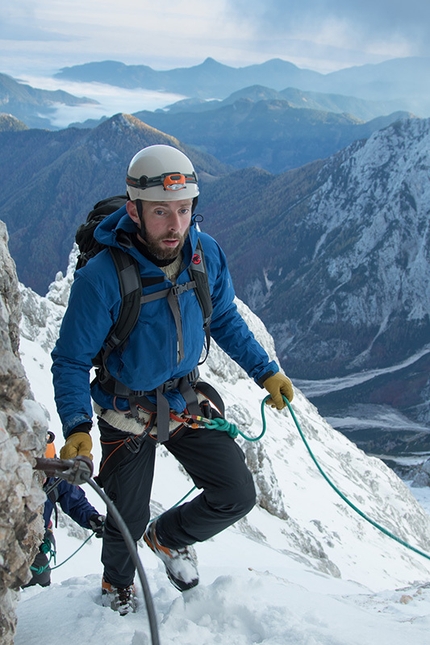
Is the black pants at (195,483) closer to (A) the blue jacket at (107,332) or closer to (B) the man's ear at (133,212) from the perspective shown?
(A) the blue jacket at (107,332)

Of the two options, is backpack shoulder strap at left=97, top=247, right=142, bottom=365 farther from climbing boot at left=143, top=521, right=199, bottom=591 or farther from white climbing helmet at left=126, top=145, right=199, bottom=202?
climbing boot at left=143, top=521, right=199, bottom=591

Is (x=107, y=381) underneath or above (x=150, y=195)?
underneath

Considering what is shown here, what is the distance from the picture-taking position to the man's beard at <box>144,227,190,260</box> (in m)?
5.03

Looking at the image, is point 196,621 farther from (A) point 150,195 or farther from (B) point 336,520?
(B) point 336,520

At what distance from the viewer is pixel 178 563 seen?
18.9ft

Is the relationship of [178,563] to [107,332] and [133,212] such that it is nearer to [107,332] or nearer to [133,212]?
[107,332]

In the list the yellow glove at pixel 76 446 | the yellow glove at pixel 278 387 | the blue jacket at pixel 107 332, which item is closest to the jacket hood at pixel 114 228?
the blue jacket at pixel 107 332

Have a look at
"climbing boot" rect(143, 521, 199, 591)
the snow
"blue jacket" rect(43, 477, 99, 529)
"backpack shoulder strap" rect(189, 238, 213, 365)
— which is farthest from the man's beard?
"blue jacket" rect(43, 477, 99, 529)

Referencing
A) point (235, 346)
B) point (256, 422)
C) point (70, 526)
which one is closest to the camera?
point (235, 346)

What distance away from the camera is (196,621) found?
17.1 ft

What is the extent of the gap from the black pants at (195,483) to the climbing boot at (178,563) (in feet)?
0.76

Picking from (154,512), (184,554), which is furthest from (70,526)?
(184,554)

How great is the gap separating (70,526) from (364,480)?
1505 inches

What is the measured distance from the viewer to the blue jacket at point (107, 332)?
15.7 ft
